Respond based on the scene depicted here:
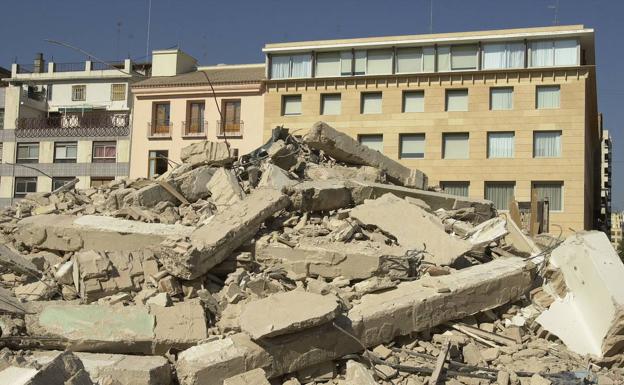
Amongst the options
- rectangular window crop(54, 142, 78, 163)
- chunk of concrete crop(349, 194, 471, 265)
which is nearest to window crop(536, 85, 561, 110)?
chunk of concrete crop(349, 194, 471, 265)

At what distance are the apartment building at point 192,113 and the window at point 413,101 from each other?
731cm

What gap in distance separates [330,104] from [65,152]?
1708 cm

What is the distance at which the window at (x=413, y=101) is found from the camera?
3019 centimetres

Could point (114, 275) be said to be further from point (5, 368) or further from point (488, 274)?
point (488, 274)

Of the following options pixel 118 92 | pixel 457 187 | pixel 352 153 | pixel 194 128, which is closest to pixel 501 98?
pixel 457 187

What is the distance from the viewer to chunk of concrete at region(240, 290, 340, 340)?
5.61 metres

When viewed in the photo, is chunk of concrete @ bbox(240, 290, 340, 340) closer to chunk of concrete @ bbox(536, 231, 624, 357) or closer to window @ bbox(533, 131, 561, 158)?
chunk of concrete @ bbox(536, 231, 624, 357)

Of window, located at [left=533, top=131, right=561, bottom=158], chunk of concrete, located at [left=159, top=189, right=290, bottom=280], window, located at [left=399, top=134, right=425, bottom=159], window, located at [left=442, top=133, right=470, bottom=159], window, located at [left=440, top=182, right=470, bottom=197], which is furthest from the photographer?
window, located at [left=399, top=134, right=425, bottom=159]

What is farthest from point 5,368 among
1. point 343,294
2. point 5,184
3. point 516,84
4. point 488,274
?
point 5,184

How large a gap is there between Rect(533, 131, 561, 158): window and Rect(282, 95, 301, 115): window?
11.4 metres

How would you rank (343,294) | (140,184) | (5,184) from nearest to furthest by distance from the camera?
1. (343,294)
2. (140,184)
3. (5,184)

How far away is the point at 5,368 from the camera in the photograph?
15.0 feet

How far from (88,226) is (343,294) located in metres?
3.77

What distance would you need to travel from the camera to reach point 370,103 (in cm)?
3077
